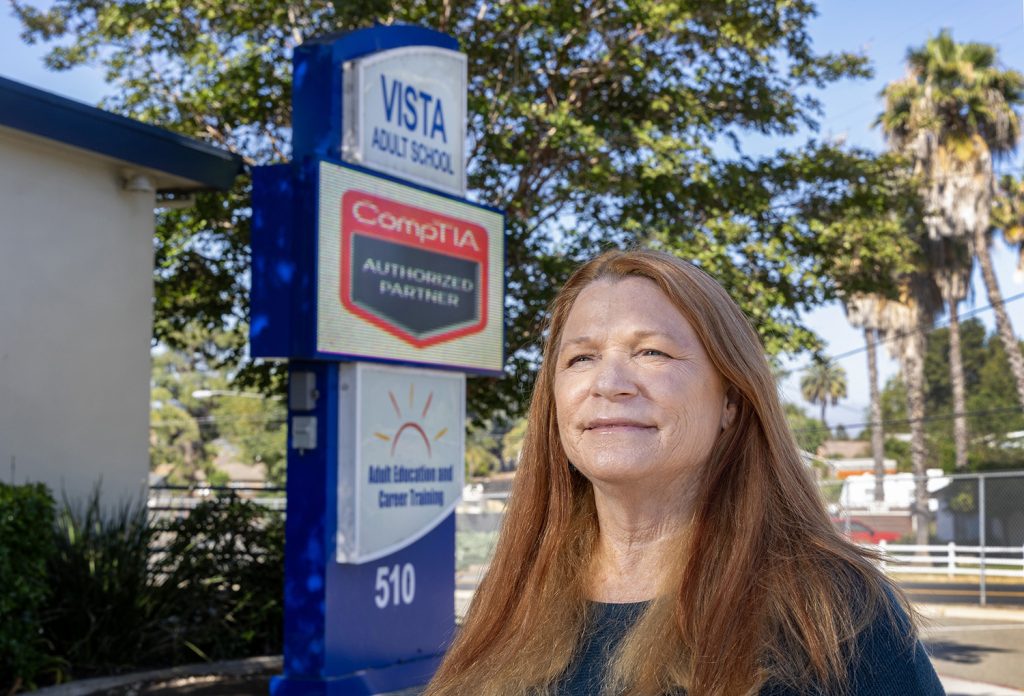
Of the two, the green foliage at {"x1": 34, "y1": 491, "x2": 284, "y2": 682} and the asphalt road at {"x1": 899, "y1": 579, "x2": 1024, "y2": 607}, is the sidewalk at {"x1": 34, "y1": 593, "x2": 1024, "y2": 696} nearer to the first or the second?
the green foliage at {"x1": 34, "y1": 491, "x2": 284, "y2": 682}

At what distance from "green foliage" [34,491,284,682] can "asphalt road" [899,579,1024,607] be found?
11.0 meters

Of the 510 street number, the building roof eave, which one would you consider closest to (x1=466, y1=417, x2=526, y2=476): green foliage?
the building roof eave

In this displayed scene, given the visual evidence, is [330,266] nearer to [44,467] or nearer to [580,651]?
[44,467]

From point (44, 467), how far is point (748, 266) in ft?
25.5

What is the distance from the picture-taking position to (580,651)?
6.06 ft

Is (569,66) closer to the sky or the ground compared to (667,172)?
closer to the sky

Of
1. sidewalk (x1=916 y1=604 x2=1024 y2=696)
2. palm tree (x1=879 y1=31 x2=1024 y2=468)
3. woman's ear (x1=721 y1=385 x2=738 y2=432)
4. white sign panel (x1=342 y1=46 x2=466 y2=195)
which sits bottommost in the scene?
sidewalk (x1=916 y1=604 x2=1024 y2=696)

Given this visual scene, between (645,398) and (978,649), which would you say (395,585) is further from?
(978,649)

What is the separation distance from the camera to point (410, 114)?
896 centimetres

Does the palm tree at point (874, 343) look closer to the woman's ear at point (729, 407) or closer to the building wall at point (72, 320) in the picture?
the building wall at point (72, 320)

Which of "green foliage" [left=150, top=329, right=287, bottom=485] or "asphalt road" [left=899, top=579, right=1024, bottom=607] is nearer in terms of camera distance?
"asphalt road" [left=899, top=579, right=1024, bottom=607]

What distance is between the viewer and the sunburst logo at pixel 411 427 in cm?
848

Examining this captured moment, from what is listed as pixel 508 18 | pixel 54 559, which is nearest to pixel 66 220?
pixel 54 559

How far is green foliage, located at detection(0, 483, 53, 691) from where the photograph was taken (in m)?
7.24
